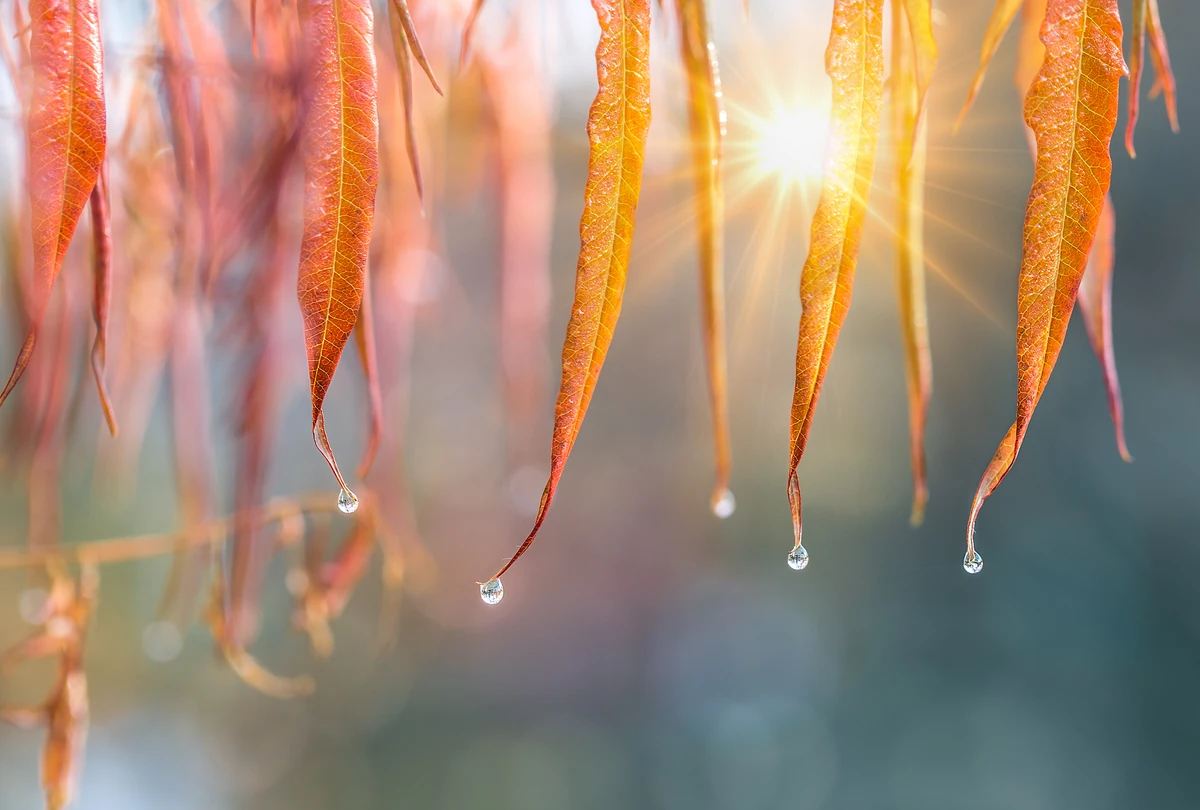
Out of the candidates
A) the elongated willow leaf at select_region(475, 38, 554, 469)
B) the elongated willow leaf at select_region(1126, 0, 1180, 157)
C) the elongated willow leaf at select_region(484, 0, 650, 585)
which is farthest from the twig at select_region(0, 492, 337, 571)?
the elongated willow leaf at select_region(1126, 0, 1180, 157)

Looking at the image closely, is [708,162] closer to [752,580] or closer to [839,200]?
[839,200]

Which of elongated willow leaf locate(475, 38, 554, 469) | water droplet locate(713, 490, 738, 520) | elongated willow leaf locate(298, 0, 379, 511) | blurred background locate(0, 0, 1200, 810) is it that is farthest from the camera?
blurred background locate(0, 0, 1200, 810)

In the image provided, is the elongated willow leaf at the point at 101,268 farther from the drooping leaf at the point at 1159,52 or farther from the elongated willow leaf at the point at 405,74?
the drooping leaf at the point at 1159,52

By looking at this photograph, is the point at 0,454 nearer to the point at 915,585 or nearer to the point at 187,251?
the point at 187,251

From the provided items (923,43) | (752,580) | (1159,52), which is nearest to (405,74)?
(923,43)

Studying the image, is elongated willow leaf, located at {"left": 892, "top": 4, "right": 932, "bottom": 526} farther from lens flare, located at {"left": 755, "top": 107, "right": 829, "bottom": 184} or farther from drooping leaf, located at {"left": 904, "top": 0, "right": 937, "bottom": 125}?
lens flare, located at {"left": 755, "top": 107, "right": 829, "bottom": 184}

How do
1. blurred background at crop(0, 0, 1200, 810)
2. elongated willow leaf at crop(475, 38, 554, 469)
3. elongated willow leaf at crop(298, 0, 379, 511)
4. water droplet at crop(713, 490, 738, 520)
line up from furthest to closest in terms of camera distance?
blurred background at crop(0, 0, 1200, 810)
elongated willow leaf at crop(475, 38, 554, 469)
water droplet at crop(713, 490, 738, 520)
elongated willow leaf at crop(298, 0, 379, 511)
